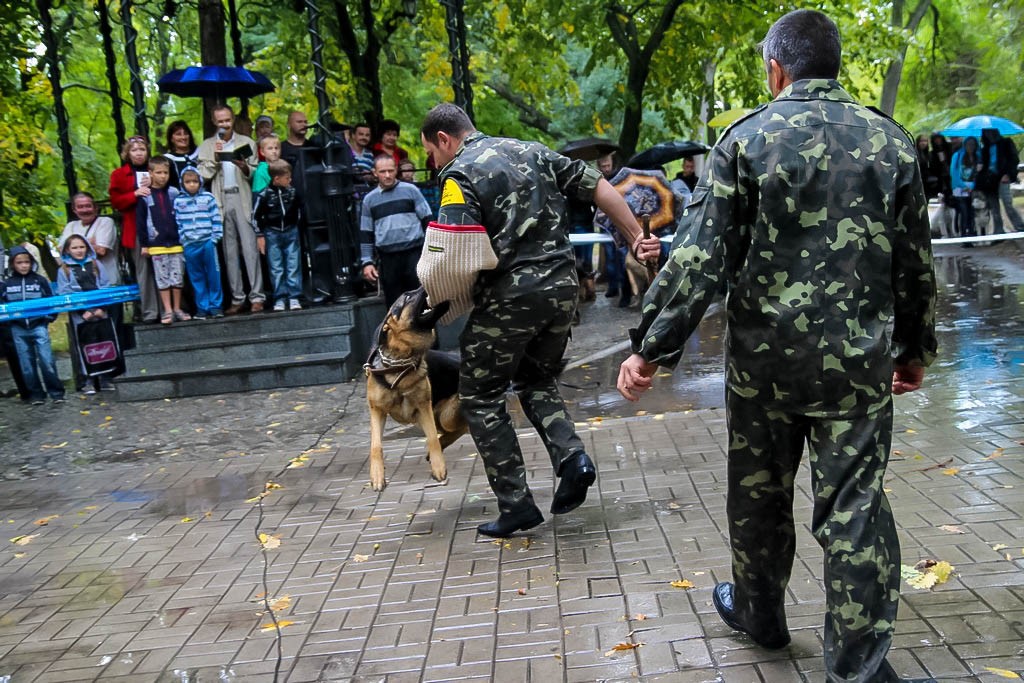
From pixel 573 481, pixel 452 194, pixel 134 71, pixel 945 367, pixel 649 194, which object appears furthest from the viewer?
pixel 134 71

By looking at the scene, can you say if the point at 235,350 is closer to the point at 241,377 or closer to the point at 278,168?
the point at 241,377

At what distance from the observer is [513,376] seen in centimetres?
521

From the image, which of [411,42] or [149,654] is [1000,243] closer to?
[411,42]

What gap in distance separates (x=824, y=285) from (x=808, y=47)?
73 centimetres

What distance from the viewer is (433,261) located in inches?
187

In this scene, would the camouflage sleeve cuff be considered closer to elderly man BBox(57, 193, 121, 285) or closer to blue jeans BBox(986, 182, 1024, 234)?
elderly man BBox(57, 193, 121, 285)

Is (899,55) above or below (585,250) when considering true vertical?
above

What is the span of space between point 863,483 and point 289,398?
747 cm

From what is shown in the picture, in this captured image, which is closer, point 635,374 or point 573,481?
point 635,374

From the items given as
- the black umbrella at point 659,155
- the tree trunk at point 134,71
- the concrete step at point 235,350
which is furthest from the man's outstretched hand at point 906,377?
the black umbrella at point 659,155

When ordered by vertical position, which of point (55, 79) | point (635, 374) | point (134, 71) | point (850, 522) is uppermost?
point (55, 79)

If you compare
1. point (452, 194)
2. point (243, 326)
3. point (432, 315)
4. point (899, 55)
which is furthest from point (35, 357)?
point (899, 55)

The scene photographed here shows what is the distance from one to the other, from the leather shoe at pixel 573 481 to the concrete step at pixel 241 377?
5.50 meters

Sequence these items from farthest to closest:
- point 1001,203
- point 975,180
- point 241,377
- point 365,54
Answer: point 1001,203 → point 975,180 → point 365,54 → point 241,377
